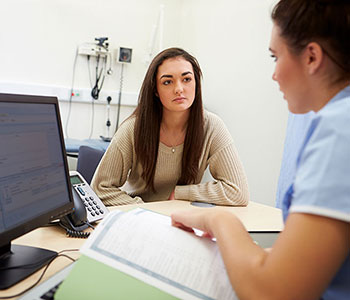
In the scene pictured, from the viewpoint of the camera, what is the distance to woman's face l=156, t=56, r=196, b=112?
5.44 ft

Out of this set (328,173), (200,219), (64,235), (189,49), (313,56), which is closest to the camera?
(328,173)

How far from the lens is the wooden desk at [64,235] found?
785mm

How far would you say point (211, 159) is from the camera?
5.45ft

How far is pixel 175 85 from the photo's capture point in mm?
1668

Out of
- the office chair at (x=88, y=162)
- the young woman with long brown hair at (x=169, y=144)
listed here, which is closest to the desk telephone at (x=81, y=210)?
the young woman with long brown hair at (x=169, y=144)

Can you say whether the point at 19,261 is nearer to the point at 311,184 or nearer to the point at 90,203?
the point at 90,203

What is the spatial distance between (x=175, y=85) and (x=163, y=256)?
1.13 meters

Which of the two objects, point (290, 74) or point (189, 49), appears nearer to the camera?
point (290, 74)

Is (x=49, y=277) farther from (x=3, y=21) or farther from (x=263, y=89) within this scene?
(x=3, y=21)

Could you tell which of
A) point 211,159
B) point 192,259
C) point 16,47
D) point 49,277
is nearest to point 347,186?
point 192,259

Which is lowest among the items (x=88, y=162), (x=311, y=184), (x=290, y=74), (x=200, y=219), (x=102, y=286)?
(x=88, y=162)

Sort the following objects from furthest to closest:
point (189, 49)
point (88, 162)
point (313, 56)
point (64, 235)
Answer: point (189, 49)
point (88, 162)
point (64, 235)
point (313, 56)

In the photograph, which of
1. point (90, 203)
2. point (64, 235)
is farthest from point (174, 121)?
point (64, 235)

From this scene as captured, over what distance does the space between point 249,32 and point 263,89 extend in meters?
0.50
